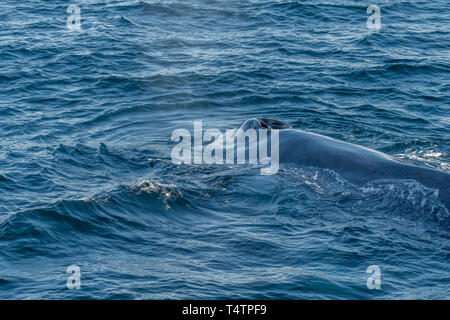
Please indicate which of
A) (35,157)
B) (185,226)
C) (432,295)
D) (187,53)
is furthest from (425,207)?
(187,53)

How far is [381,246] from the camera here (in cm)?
1341

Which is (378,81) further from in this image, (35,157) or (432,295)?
(432,295)

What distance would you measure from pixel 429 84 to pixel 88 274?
59.3ft

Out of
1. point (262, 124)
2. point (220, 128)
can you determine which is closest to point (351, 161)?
point (262, 124)

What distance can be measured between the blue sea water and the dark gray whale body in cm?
27

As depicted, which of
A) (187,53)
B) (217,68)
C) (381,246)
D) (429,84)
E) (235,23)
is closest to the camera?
(381,246)

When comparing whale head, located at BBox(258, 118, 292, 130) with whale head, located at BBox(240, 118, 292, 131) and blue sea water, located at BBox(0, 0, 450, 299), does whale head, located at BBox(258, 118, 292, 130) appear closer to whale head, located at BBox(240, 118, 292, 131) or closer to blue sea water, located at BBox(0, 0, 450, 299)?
whale head, located at BBox(240, 118, 292, 131)

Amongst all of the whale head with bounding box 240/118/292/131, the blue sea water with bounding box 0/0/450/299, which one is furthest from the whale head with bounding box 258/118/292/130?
the blue sea water with bounding box 0/0/450/299

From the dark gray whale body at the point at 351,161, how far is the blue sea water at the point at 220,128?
0.27 meters

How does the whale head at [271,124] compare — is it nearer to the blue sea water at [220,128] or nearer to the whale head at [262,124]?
the whale head at [262,124]

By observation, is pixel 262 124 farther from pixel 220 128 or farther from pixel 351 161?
pixel 351 161

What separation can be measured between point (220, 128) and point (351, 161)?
266 inches

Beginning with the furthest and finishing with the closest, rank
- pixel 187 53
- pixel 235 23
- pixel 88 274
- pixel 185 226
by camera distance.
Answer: pixel 235 23, pixel 187 53, pixel 185 226, pixel 88 274

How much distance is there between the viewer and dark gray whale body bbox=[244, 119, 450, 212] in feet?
48.1
